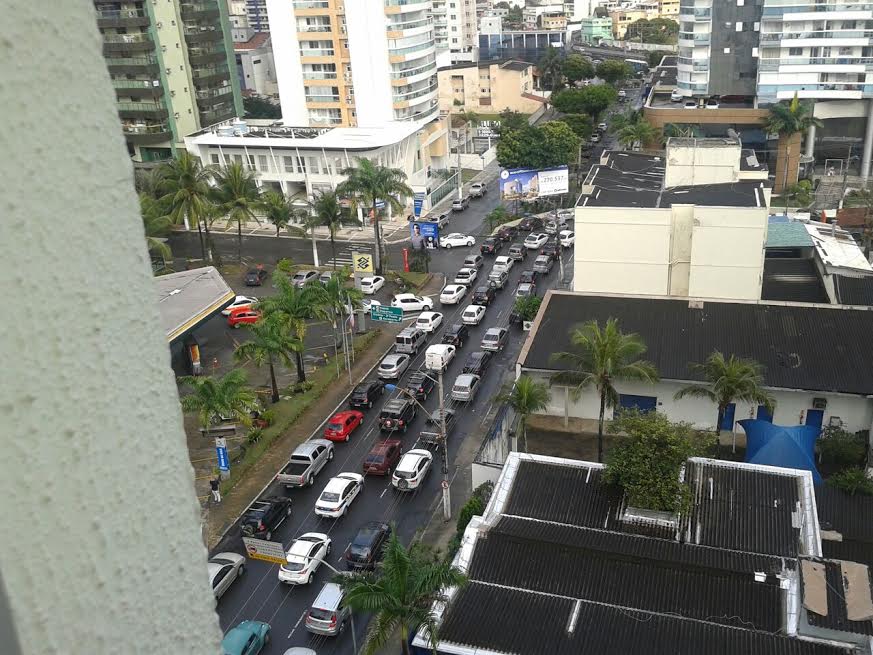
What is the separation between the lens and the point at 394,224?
58031 mm

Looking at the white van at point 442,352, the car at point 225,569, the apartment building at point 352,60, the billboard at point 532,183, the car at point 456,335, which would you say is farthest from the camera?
the apartment building at point 352,60

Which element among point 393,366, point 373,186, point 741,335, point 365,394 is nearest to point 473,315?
point 393,366

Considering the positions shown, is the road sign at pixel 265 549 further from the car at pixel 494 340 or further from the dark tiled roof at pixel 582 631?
the car at pixel 494 340

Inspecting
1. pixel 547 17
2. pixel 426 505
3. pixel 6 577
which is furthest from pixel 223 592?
pixel 547 17

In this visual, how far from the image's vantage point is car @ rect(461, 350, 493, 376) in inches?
1308

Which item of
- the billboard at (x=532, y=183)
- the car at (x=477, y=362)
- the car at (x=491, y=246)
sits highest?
the billboard at (x=532, y=183)

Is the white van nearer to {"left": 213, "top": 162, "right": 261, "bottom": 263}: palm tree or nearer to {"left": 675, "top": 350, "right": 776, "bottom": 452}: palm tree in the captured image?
{"left": 675, "top": 350, "right": 776, "bottom": 452}: palm tree

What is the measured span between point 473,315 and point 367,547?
1846cm

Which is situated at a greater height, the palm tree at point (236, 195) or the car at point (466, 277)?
the palm tree at point (236, 195)

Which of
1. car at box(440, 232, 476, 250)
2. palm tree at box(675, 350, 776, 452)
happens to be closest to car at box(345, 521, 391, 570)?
palm tree at box(675, 350, 776, 452)

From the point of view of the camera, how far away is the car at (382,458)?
86.8 feet

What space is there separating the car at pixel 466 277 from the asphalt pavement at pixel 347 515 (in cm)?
680

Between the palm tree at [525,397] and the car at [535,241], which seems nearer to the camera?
the palm tree at [525,397]

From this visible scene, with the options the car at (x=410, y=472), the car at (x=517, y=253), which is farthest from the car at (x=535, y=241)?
the car at (x=410, y=472)
